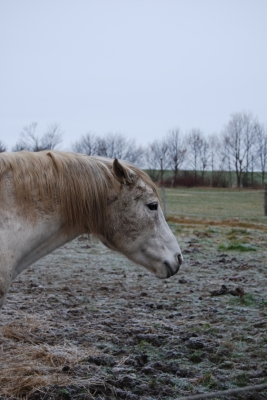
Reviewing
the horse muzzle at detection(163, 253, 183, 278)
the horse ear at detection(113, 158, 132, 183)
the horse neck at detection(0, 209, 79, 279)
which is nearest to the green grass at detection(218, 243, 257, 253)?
the horse muzzle at detection(163, 253, 183, 278)

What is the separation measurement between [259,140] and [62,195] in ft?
221

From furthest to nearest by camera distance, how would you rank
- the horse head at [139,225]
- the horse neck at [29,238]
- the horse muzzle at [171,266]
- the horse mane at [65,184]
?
1. the horse muzzle at [171,266]
2. the horse head at [139,225]
3. the horse mane at [65,184]
4. the horse neck at [29,238]

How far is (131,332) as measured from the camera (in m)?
4.23

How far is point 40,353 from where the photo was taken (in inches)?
141

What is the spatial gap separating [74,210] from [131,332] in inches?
73.6

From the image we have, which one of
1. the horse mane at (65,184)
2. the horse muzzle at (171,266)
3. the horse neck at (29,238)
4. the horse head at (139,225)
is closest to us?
the horse neck at (29,238)

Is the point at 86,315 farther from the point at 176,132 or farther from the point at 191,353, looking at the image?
the point at 176,132

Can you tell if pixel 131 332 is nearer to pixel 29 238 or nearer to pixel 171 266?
pixel 171 266

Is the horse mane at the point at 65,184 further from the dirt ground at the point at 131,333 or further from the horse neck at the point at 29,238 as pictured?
the dirt ground at the point at 131,333

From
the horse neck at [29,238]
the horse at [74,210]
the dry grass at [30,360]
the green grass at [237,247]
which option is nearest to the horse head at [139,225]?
the horse at [74,210]

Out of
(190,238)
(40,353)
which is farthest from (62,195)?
(190,238)

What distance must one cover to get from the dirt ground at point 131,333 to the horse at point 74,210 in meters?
0.52

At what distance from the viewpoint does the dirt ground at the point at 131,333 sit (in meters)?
3.06

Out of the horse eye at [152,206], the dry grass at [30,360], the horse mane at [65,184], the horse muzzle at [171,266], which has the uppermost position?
the horse mane at [65,184]
